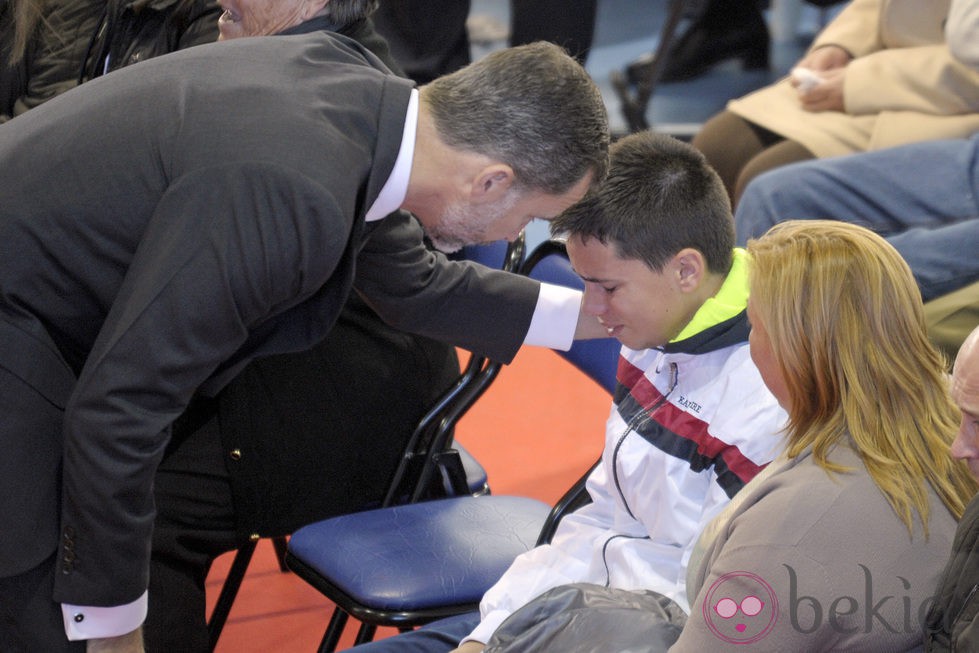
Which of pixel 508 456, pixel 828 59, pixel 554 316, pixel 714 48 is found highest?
pixel 828 59

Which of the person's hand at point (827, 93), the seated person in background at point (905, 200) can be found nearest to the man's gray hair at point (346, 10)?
the seated person in background at point (905, 200)

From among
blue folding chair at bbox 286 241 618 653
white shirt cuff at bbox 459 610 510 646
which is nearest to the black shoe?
blue folding chair at bbox 286 241 618 653

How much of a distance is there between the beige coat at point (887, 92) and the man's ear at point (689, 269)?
1626mm

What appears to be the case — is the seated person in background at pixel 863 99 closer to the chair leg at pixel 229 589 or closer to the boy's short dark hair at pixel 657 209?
the boy's short dark hair at pixel 657 209

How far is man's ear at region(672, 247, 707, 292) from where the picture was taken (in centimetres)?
207

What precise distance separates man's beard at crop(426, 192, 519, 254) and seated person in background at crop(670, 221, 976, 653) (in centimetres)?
40

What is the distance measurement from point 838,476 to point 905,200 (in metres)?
1.84

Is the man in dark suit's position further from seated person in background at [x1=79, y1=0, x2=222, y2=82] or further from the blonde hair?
seated person in background at [x1=79, y1=0, x2=222, y2=82]

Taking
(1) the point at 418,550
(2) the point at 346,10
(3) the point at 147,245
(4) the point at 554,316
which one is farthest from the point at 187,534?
(2) the point at 346,10

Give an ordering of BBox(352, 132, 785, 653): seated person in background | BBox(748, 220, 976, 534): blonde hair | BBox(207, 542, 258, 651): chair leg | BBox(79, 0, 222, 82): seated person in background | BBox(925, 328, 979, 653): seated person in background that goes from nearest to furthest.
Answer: BBox(925, 328, 979, 653): seated person in background
BBox(748, 220, 976, 534): blonde hair
BBox(352, 132, 785, 653): seated person in background
BBox(207, 542, 258, 651): chair leg
BBox(79, 0, 222, 82): seated person in background

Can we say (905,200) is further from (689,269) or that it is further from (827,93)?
(689,269)

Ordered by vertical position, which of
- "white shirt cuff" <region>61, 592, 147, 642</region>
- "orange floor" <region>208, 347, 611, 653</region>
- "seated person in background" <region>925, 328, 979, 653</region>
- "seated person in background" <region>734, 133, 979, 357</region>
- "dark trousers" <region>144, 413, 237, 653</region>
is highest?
"seated person in background" <region>925, 328, 979, 653</region>

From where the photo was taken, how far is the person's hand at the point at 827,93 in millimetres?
3719

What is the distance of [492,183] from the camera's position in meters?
1.78
